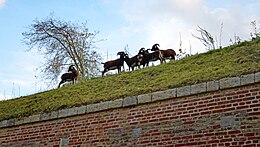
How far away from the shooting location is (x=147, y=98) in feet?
27.5

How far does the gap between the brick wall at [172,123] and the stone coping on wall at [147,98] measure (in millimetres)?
56

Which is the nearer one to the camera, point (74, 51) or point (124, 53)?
point (124, 53)

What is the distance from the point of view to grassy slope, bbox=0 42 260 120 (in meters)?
8.34

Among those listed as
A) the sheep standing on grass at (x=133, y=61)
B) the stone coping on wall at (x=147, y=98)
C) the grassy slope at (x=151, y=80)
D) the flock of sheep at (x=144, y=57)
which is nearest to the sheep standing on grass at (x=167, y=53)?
the flock of sheep at (x=144, y=57)

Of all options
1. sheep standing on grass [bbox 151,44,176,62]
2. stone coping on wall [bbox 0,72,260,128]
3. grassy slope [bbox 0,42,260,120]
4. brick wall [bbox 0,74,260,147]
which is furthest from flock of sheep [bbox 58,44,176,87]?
brick wall [bbox 0,74,260,147]

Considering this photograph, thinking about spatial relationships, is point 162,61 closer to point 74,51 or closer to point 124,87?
point 124,87

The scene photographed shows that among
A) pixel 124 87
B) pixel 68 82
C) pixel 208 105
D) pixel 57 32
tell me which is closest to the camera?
pixel 208 105

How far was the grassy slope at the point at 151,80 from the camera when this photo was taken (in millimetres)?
8336

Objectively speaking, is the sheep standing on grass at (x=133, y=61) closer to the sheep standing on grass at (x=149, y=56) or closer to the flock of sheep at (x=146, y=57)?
the flock of sheep at (x=146, y=57)

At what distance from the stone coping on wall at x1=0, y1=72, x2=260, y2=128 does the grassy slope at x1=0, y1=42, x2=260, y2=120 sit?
20cm

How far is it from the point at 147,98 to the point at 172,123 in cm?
86

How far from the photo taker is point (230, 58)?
9484 mm

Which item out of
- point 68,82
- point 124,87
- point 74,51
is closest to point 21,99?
point 68,82

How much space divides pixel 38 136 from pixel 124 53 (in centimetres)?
480
